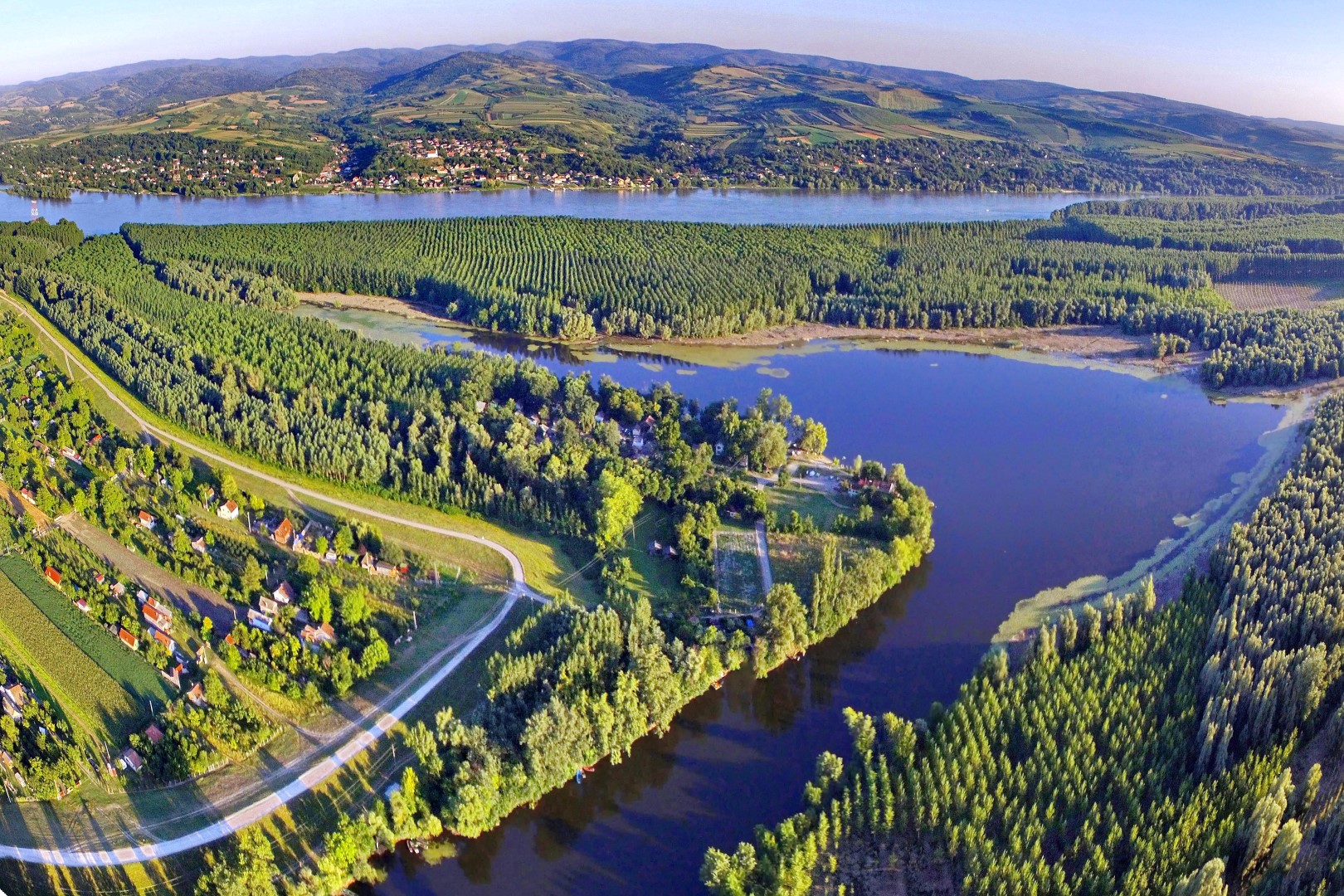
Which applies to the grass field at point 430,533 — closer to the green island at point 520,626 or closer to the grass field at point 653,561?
the green island at point 520,626

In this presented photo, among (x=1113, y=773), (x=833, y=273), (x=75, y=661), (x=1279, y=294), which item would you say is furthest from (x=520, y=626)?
(x=1279, y=294)

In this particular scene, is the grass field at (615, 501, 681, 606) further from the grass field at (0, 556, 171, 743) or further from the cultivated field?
the cultivated field

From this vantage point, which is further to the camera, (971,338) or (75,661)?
(971,338)

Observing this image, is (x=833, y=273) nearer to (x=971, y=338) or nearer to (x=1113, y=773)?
(x=971, y=338)

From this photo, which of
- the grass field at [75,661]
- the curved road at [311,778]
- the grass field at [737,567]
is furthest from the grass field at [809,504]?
the grass field at [75,661]

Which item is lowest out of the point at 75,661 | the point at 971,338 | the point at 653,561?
the point at 75,661

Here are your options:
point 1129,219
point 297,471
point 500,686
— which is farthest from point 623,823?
point 1129,219
